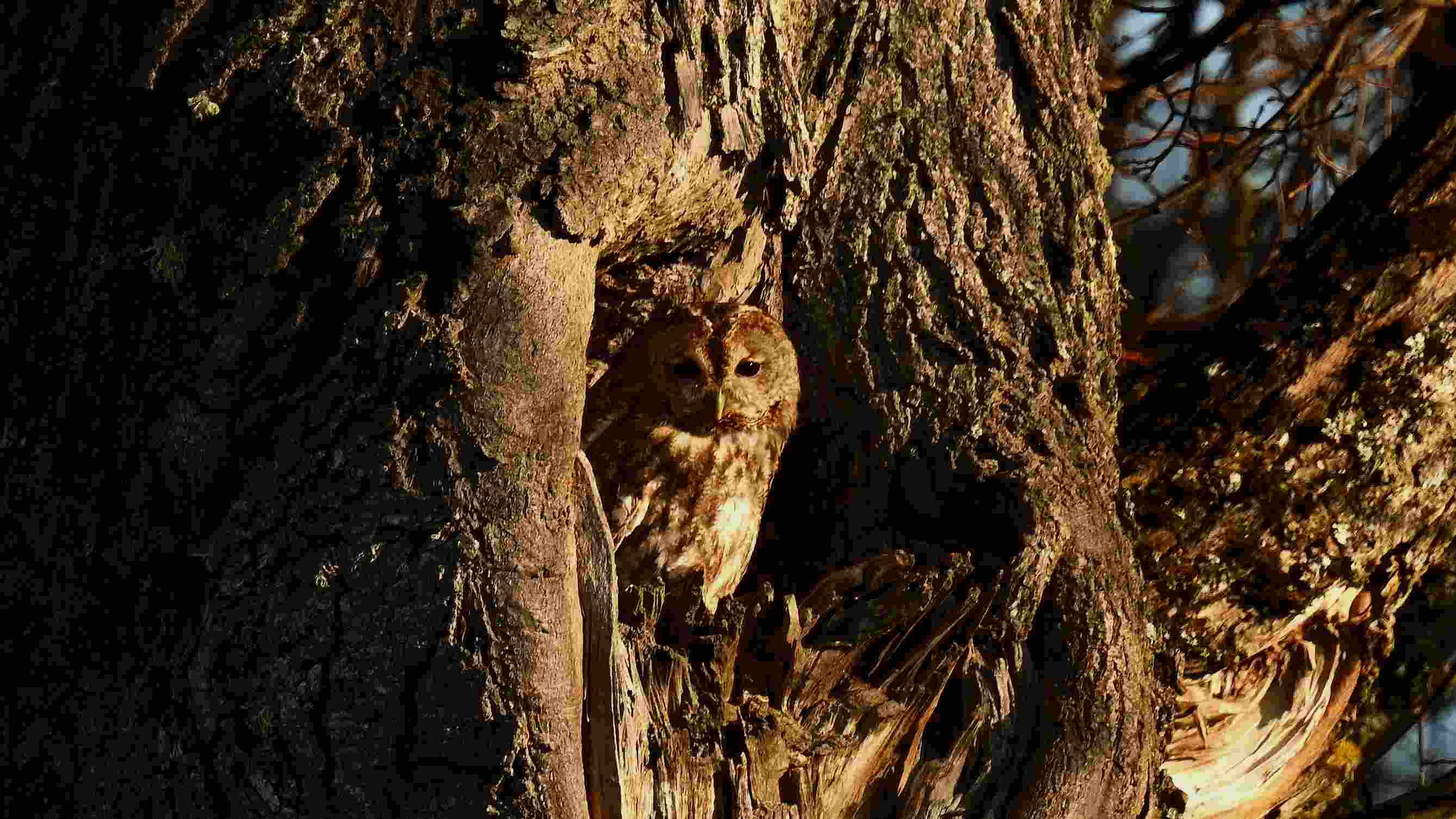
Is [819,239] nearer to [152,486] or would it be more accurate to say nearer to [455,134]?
[455,134]

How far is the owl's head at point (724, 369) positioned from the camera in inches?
105

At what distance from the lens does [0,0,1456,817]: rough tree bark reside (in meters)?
1.66

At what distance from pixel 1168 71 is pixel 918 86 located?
71.1 inches

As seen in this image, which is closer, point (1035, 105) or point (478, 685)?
point (478, 685)

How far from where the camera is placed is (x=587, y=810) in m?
1.73

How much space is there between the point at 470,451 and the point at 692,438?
1.28 metres

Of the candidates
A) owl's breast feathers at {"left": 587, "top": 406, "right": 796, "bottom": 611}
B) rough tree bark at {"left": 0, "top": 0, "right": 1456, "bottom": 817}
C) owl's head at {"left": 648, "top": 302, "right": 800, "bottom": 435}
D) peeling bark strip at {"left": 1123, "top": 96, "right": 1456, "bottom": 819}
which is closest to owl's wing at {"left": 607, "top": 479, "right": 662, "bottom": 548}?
owl's breast feathers at {"left": 587, "top": 406, "right": 796, "bottom": 611}

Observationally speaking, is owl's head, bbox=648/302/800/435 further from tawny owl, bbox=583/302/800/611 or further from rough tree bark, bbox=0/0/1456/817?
rough tree bark, bbox=0/0/1456/817

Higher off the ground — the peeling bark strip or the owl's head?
the owl's head

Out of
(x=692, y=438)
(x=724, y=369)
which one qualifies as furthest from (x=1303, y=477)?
(x=692, y=438)

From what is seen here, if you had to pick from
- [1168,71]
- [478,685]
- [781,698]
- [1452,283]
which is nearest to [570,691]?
[478,685]

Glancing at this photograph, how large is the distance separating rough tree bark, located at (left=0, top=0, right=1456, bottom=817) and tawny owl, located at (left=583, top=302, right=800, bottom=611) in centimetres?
48

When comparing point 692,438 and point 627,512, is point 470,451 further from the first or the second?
point 692,438

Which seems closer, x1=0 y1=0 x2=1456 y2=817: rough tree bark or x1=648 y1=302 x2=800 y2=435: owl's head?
x1=0 y1=0 x2=1456 y2=817: rough tree bark
